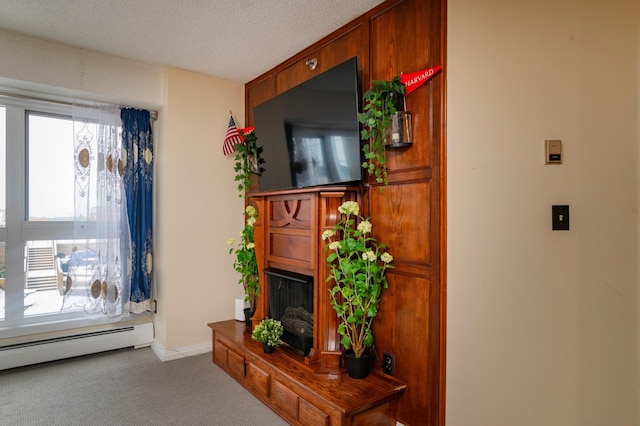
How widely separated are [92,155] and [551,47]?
3468mm

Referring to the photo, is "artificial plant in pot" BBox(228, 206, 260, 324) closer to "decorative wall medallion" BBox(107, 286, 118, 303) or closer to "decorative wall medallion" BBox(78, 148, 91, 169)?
"decorative wall medallion" BBox(107, 286, 118, 303)

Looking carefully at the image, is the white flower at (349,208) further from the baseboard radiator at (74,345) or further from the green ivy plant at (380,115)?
the baseboard radiator at (74,345)

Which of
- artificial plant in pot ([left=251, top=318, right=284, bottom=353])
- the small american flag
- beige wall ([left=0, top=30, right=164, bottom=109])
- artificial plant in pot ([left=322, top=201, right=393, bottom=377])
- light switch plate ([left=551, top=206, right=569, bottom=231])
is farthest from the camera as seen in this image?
the small american flag

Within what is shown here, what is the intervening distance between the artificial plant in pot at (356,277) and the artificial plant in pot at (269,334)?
57 centimetres

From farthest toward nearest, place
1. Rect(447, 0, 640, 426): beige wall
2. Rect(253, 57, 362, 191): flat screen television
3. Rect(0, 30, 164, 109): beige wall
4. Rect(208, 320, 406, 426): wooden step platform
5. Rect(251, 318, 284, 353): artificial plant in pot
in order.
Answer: Rect(0, 30, 164, 109): beige wall → Rect(251, 318, 284, 353): artificial plant in pot → Rect(253, 57, 362, 191): flat screen television → Rect(208, 320, 406, 426): wooden step platform → Rect(447, 0, 640, 426): beige wall

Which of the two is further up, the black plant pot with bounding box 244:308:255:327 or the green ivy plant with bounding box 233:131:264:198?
the green ivy plant with bounding box 233:131:264:198

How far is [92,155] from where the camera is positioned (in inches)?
128

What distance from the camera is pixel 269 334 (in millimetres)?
2682

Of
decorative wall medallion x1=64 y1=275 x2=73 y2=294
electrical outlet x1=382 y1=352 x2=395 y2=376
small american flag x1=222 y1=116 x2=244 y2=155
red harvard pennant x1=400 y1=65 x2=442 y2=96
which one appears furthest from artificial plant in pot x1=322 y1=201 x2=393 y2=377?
decorative wall medallion x1=64 y1=275 x2=73 y2=294

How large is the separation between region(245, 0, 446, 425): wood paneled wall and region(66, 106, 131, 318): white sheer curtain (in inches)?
92.9

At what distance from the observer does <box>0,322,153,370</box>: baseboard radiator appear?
303 cm

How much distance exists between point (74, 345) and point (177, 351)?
0.89 m

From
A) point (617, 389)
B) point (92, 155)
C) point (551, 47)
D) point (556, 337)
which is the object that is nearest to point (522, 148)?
point (551, 47)

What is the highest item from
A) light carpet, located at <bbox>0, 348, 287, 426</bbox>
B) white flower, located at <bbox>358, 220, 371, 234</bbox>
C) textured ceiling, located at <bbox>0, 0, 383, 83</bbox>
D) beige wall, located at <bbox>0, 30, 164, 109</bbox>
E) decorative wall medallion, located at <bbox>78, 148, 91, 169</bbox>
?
textured ceiling, located at <bbox>0, 0, 383, 83</bbox>
